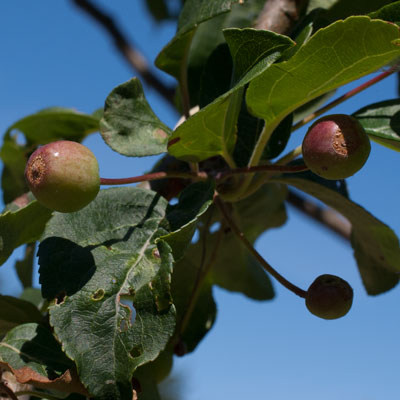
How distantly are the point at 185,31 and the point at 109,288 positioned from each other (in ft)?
1.54

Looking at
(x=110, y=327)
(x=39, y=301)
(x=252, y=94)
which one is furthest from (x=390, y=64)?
(x=39, y=301)

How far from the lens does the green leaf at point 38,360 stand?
3.06 ft

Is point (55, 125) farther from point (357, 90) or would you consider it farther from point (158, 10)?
point (158, 10)

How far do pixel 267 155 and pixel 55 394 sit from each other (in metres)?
0.54

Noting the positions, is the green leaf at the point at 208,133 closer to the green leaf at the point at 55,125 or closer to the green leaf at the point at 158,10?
the green leaf at the point at 55,125

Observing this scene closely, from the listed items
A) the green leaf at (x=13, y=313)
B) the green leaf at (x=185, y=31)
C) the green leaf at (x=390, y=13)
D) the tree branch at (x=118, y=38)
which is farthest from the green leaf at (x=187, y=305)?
the tree branch at (x=118, y=38)

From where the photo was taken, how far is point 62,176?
849mm

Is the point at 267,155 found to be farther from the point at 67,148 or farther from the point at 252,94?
the point at 67,148

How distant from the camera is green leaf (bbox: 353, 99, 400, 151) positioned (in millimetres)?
1052

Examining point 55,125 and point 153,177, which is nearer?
point 153,177

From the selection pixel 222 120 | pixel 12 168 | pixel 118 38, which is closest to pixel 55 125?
pixel 12 168

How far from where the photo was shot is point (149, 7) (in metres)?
2.60

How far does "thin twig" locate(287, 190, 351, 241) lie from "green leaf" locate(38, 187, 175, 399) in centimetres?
125

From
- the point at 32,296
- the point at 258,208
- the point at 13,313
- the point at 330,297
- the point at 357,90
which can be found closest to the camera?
the point at 330,297
